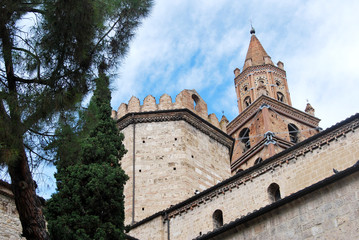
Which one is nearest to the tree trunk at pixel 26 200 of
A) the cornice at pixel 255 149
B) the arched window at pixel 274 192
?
the arched window at pixel 274 192

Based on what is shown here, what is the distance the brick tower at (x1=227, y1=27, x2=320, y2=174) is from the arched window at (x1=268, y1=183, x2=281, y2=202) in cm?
1274

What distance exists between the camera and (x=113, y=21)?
317 inches

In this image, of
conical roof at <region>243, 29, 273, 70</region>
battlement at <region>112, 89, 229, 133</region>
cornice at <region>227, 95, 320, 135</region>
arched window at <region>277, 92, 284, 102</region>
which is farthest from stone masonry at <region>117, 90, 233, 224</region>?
conical roof at <region>243, 29, 273, 70</region>

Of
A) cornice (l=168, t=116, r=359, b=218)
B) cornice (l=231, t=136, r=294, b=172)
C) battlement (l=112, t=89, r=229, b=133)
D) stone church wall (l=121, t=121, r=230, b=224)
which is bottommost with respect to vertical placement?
cornice (l=168, t=116, r=359, b=218)

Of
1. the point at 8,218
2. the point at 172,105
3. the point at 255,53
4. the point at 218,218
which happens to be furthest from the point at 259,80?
the point at 8,218

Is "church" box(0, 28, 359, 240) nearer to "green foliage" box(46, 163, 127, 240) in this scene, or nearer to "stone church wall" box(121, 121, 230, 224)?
"stone church wall" box(121, 121, 230, 224)

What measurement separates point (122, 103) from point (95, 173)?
369 inches

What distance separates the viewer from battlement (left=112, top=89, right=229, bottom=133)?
18047mm

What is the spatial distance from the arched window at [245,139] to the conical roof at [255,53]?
16.8ft

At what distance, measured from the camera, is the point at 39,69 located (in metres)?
7.29

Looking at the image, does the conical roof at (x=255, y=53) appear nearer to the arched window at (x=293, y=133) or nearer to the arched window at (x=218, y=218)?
the arched window at (x=293, y=133)

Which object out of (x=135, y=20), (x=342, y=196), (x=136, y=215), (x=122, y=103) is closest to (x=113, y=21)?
(x=135, y=20)

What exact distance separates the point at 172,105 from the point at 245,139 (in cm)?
1316

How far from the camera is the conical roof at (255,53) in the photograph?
33853 millimetres
